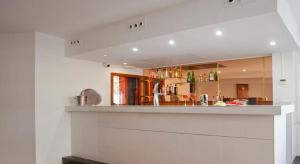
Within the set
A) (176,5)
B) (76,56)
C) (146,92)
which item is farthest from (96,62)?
(176,5)

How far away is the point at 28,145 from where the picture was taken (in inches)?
170

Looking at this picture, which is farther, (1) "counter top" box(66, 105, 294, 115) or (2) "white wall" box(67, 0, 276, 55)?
→ (2) "white wall" box(67, 0, 276, 55)

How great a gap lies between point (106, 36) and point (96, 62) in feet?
4.93

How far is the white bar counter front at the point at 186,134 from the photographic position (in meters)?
2.57

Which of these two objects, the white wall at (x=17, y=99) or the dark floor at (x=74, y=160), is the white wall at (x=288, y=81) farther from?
the white wall at (x=17, y=99)

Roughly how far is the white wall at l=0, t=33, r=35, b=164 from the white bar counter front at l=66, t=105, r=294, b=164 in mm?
929

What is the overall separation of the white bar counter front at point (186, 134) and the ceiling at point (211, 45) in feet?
3.24

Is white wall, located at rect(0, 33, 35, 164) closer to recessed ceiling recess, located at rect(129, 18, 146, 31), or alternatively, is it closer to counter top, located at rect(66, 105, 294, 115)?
counter top, located at rect(66, 105, 294, 115)

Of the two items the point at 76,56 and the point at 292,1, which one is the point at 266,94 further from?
the point at 76,56

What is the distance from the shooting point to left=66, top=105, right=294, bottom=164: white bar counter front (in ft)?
8.44

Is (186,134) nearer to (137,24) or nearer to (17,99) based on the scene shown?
(137,24)

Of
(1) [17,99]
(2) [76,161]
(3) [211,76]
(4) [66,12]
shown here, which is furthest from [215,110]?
(1) [17,99]

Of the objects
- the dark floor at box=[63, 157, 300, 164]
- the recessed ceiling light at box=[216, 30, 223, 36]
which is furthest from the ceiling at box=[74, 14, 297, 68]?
the dark floor at box=[63, 157, 300, 164]

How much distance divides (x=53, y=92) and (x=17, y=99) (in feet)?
1.98
